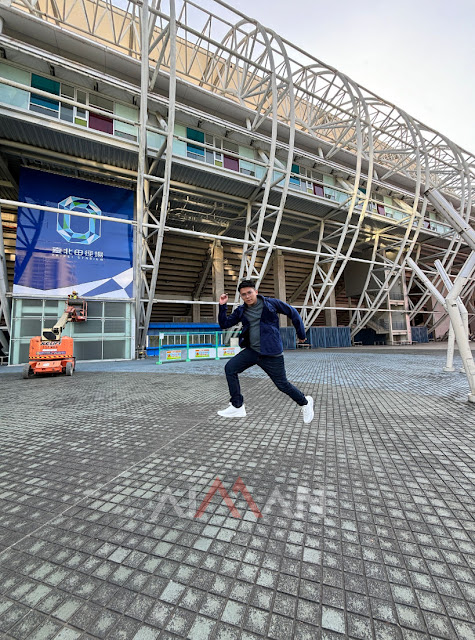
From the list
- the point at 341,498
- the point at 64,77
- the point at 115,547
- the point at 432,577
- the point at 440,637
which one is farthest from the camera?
the point at 64,77

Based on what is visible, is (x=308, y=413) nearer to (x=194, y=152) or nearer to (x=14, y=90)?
(x=194, y=152)

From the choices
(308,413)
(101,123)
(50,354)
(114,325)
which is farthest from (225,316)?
(101,123)

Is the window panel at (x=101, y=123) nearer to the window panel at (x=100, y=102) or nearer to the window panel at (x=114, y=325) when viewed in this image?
the window panel at (x=100, y=102)

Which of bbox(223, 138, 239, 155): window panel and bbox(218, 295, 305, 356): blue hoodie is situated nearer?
bbox(218, 295, 305, 356): blue hoodie

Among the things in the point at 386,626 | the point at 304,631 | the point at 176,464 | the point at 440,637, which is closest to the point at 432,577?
the point at 440,637

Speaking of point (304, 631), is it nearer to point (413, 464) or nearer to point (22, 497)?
point (413, 464)

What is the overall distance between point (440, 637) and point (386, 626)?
0.19 meters

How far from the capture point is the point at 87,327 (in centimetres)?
1419

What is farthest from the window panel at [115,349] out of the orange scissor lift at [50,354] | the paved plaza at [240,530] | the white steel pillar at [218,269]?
the paved plaza at [240,530]

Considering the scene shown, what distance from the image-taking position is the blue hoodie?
3.39 m

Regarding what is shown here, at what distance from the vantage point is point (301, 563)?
4.52ft

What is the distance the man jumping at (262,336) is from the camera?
3416 millimetres

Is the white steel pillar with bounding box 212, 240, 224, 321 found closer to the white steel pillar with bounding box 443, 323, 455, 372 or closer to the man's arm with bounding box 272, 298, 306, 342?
the white steel pillar with bounding box 443, 323, 455, 372

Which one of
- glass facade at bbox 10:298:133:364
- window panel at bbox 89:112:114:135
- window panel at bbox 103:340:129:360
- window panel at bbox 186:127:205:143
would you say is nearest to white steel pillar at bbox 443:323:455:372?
glass facade at bbox 10:298:133:364
